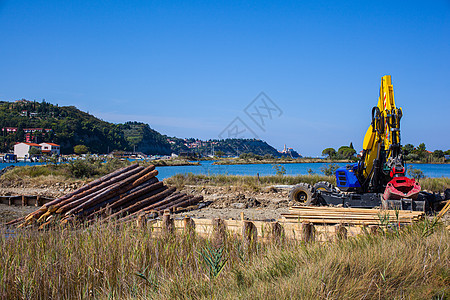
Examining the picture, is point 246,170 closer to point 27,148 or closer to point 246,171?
point 246,171

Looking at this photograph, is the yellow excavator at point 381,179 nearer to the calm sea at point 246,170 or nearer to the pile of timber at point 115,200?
the pile of timber at point 115,200

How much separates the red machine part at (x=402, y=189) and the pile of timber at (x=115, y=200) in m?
6.60

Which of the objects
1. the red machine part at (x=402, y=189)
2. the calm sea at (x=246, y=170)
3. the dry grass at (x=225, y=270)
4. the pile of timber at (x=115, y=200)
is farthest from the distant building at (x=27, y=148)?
the dry grass at (x=225, y=270)

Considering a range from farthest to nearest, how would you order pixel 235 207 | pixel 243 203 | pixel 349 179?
pixel 243 203 → pixel 235 207 → pixel 349 179

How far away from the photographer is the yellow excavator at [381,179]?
11648 millimetres

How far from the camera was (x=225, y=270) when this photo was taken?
4969 millimetres

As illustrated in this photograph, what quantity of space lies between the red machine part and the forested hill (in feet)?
217

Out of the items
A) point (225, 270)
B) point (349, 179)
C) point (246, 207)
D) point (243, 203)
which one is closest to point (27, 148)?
point (243, 203)

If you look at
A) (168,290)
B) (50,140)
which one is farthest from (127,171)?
(50,140)

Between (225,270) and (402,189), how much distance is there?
8.64 metres

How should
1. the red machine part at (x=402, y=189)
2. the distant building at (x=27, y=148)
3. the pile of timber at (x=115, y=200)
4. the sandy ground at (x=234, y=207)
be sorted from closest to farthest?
the red machine part at (x=402, y=189) < the pile of timber at (x=115, y=200) < the sandy ground at (x=234, y=207) < the distant building at (x=27, y=148)

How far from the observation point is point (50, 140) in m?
112

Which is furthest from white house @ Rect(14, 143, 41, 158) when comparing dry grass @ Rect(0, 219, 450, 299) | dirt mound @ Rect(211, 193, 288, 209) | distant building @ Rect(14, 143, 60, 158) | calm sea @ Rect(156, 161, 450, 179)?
dry grass @ Rect(0, 219, 450, 299)

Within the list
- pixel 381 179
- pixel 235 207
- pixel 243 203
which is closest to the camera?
pixel 381 179
